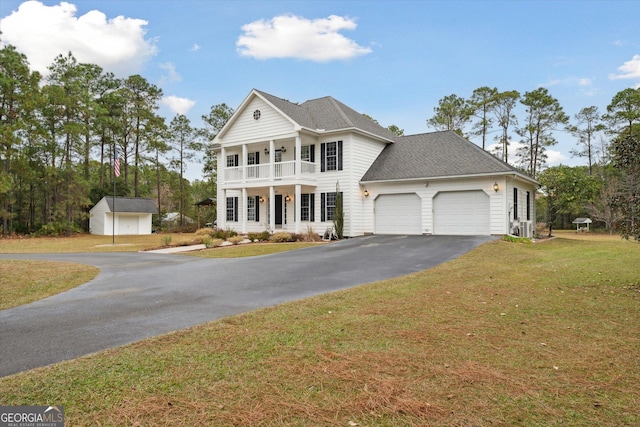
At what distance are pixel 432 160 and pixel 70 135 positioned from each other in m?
31.1

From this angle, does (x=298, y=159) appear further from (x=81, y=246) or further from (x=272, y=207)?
(x=81, y=246)

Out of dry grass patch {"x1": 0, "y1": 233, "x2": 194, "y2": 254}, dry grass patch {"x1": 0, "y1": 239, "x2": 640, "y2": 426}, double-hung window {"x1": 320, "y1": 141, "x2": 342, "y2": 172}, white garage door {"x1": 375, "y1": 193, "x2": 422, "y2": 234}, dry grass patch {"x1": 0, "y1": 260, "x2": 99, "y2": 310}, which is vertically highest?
double-hung window {"x1": 320, "y1": 141, "x2": 342, "y2": 172}

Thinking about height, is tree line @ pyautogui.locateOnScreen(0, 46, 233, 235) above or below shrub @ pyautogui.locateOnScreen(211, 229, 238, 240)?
above

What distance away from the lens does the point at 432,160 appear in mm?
21266

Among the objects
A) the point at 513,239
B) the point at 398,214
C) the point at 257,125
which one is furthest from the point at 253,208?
Answer: the point at 513,239

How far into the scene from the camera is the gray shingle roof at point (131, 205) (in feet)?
112

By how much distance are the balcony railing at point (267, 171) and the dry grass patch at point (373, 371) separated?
16.4 meters

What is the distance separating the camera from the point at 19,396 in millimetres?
3160

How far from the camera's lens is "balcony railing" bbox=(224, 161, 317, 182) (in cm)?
2231

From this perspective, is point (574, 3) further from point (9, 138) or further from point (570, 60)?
point (9, 138)

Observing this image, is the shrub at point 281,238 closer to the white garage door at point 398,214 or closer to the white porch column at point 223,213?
the white garage door at point 398,214

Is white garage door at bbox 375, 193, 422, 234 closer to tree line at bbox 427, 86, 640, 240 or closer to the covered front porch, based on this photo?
the covered front porch

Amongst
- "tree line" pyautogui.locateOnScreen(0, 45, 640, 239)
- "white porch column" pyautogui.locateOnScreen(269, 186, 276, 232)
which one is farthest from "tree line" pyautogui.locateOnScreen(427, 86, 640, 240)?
"white porch column" pyautogui.locateOnScreen(269, 186, 276, 232)

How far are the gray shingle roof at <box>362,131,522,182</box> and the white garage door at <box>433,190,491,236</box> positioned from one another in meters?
1.23
